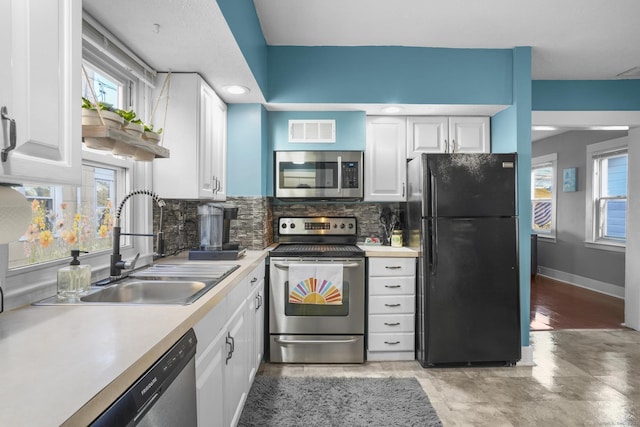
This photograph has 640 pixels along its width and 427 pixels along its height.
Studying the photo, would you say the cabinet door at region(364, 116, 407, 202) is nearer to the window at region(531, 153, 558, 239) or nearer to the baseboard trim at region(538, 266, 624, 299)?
the baseboard trim at region(538, 266, 624, 299)

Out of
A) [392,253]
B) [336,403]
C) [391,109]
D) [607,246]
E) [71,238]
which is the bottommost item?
[336,403]

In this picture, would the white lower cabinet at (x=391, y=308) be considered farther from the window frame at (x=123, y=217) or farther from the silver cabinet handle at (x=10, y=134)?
the silver cabinet handle at (x=10, y=134)

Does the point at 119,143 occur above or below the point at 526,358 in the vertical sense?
above

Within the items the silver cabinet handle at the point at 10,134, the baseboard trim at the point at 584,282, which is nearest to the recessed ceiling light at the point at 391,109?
the silver cabinet handle at the point at 10,134

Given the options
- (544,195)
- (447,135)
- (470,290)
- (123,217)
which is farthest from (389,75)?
(544,195)

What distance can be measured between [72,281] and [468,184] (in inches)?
99.6

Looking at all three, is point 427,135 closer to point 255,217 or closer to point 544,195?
point 255,217

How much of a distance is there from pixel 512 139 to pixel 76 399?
3266 millimetres

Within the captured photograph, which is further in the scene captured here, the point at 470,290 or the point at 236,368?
the point at 470,290

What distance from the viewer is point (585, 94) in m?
3.76

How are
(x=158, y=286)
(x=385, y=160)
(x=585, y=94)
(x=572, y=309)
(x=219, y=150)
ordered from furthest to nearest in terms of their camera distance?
(x=572, y=309)
(x=585, y=94)
(x=385, y=160)
(x=219, y=150)
(x=158, y=286)

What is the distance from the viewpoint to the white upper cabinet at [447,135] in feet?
11.1

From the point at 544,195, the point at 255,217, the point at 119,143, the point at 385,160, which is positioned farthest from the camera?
the point at 544,195

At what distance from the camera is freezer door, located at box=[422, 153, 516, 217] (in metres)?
2.83
